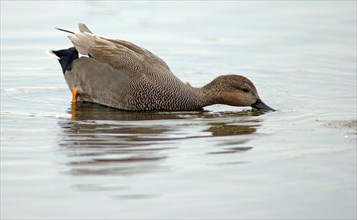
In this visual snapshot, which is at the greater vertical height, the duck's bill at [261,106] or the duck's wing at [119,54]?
the duck's wing at [119,54]

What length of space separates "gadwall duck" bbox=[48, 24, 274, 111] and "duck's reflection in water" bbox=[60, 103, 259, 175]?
163 millimetres

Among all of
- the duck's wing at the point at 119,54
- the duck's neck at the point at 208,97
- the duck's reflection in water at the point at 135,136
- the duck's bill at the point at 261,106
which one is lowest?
the duck's reflection in water at the point at 135,136

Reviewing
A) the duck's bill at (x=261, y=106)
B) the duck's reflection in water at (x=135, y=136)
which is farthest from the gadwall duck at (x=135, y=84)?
the duck's reflection in water at (x=135, y=136)

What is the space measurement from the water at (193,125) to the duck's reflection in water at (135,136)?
2 cm

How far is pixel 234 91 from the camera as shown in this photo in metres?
10.8

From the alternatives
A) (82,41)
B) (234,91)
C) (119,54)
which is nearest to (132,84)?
(119,54)

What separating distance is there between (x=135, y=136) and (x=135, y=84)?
5.65 feet

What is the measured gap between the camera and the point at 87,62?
1095 centimetres

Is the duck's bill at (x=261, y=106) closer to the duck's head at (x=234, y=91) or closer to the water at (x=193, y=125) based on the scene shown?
the duck's head at (x=234, y=91)

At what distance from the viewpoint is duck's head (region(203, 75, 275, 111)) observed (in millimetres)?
10711

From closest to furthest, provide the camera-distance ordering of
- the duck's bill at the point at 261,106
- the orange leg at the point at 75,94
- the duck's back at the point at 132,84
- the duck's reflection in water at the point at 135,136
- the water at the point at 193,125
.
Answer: the water at the point at 193,125, the duck's reflection in water at the point at 135,136, the duck's bill at the point at 261,106, the duck's back at the point at 132,84, the orange leg at the point at 75,94

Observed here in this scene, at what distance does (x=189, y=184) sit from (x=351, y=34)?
7171mm

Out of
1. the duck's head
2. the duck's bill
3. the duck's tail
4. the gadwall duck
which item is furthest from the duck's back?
the duck's bill

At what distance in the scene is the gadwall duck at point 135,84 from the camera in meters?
10.7
